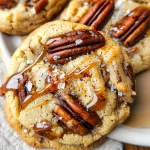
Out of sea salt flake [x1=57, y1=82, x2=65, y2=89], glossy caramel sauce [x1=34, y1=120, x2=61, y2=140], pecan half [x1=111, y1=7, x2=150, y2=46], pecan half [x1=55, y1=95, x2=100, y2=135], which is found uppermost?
pecan half [x1=111, y1=7, x2=150, y2=46]

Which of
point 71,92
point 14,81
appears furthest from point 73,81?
point 14,81

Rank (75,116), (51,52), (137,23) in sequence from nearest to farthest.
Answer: (75,116), (51,52), (137,23)

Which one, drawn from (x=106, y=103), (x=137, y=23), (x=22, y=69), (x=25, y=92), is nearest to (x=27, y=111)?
(x=25, y=92)

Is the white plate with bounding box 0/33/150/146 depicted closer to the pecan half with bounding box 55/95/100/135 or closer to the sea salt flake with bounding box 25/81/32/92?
the pecan half with bounding box 55/95/100/135

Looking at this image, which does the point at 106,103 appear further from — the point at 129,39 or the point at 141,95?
the point at 129,39

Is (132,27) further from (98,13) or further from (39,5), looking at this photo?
(39,5)

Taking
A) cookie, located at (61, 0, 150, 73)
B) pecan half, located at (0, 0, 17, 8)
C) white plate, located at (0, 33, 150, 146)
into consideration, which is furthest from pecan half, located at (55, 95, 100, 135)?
pecan half, located at (0, 0, 17, 8)

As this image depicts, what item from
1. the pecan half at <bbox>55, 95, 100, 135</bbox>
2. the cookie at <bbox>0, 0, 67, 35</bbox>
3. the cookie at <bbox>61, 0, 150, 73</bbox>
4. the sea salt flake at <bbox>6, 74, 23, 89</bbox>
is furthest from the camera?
the cookie at <bbox>0, 0, 67, 35</bbox>
